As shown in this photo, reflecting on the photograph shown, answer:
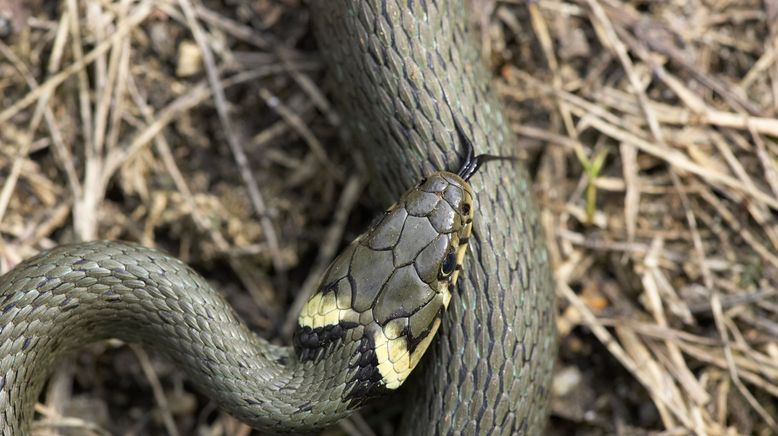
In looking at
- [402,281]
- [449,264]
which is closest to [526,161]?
[449,264]

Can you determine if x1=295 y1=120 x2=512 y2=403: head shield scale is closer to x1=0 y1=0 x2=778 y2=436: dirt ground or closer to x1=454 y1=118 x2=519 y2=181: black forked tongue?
x1=454 y1=118 x2=519 y2=181: black forked tongue

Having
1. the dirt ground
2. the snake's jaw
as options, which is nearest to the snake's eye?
the snake's jaw

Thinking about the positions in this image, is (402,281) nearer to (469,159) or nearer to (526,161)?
(469,159)

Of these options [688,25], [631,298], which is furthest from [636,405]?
[688,25]

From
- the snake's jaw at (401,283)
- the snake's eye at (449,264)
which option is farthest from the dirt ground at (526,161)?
the snake's eye at (449,264)

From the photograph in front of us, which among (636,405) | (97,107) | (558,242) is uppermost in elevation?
(97,107)

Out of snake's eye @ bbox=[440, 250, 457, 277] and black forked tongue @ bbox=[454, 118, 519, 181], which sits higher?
black forked tongue @ bbox=[454, 118, 519, 181]

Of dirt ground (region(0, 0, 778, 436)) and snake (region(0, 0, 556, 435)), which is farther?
dirt ground (region(0, 0, 778, 436))

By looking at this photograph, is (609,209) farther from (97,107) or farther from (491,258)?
(97,107)
